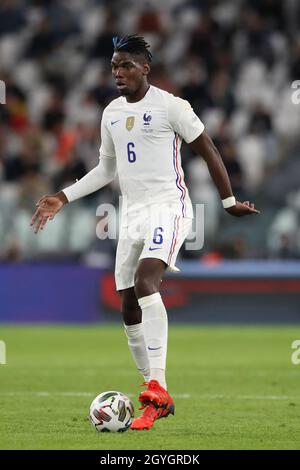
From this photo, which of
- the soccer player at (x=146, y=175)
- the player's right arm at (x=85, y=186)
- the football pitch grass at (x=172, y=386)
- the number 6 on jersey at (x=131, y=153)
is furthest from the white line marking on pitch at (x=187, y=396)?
the number 6 on jersey at (x=131, y=153)

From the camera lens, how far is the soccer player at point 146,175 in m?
7.81

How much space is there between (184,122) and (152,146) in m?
0.26

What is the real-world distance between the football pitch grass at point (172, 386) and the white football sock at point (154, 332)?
0.38 meters

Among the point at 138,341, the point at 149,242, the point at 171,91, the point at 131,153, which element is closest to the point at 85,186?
the point at 131,153

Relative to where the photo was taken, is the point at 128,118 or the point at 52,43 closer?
the point at 128,118

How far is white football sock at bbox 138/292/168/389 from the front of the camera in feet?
24.9

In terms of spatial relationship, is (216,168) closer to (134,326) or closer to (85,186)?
(85,186)

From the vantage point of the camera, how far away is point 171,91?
20516 millimetres

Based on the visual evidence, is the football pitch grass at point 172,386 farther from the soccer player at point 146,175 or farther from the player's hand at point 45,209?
the player's hand at point 45,209

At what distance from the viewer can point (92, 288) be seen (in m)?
18.1

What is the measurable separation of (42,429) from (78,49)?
54.3 ft

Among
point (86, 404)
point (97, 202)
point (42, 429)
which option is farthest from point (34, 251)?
point (42, 429)

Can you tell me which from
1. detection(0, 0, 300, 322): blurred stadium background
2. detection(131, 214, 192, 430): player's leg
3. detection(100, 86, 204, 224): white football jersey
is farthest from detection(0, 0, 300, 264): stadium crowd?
detection(131, 214, 192, 430): player's leg

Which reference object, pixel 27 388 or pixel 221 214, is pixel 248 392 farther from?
pixel 221 214
